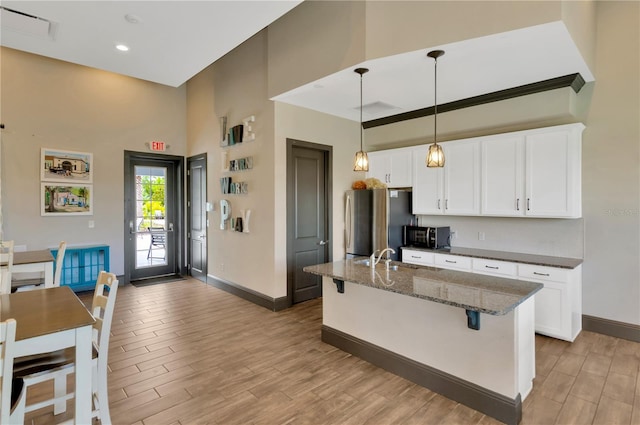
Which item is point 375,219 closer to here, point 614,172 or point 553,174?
Result: point 553,174

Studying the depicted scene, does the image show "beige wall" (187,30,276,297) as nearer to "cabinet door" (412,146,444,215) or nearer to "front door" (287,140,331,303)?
"front door" (287,140,331,303)

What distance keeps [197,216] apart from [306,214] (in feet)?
8.74

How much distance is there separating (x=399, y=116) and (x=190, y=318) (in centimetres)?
428

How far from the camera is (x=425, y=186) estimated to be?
197 inches

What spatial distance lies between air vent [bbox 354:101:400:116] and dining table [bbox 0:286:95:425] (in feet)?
13.6

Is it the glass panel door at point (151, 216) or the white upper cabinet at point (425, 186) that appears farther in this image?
the glass panel door at point (151, 216)

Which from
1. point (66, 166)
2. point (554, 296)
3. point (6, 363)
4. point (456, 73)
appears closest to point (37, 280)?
point (66, 166)

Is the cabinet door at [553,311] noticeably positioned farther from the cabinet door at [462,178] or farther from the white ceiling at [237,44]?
the white ceiling at [237,44]

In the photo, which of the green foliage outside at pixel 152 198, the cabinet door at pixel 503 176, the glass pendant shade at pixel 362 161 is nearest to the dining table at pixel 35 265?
the green foliage outside at pixel 152 198

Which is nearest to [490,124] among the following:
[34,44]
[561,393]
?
[561,393]

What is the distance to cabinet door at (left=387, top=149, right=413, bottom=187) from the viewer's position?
17.0 ft

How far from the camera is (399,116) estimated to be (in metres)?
5.37

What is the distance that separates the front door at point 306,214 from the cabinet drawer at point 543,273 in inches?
106

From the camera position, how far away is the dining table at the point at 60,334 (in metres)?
1.71
